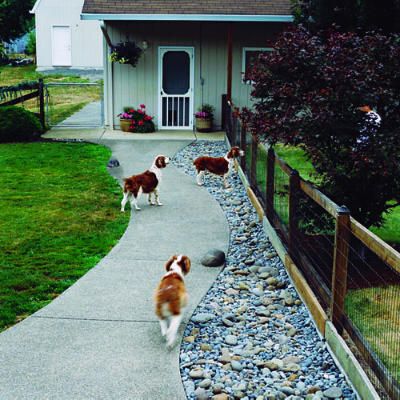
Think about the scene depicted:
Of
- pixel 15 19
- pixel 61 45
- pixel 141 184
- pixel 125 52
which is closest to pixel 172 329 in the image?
pixel 141 184

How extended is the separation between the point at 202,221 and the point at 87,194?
2642 mm

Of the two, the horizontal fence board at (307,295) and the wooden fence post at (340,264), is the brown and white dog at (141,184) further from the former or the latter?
the wooden fence post at (340,264)

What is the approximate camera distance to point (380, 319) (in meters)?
6.33

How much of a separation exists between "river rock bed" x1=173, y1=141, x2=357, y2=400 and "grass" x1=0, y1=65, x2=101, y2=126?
45.7 feet

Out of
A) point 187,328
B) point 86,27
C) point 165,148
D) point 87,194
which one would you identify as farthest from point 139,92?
point 86,27

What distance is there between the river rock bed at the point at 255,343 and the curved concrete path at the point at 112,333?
211mm

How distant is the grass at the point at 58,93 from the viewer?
2391 cm

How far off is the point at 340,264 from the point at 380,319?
937 millimetres

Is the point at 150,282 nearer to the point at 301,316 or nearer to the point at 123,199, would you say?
the point at 301,316

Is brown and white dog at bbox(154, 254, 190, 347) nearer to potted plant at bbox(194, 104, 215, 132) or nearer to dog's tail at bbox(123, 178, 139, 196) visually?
dog's tail at bbox(123, 178, 139, 196)

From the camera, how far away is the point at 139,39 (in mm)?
18734

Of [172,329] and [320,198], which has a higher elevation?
[320,198]

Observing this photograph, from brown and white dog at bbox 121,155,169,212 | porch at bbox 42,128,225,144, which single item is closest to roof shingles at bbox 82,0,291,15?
porch at bbox 42,128,225,144

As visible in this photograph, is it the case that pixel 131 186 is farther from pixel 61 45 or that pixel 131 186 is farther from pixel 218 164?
pixel 61 45
